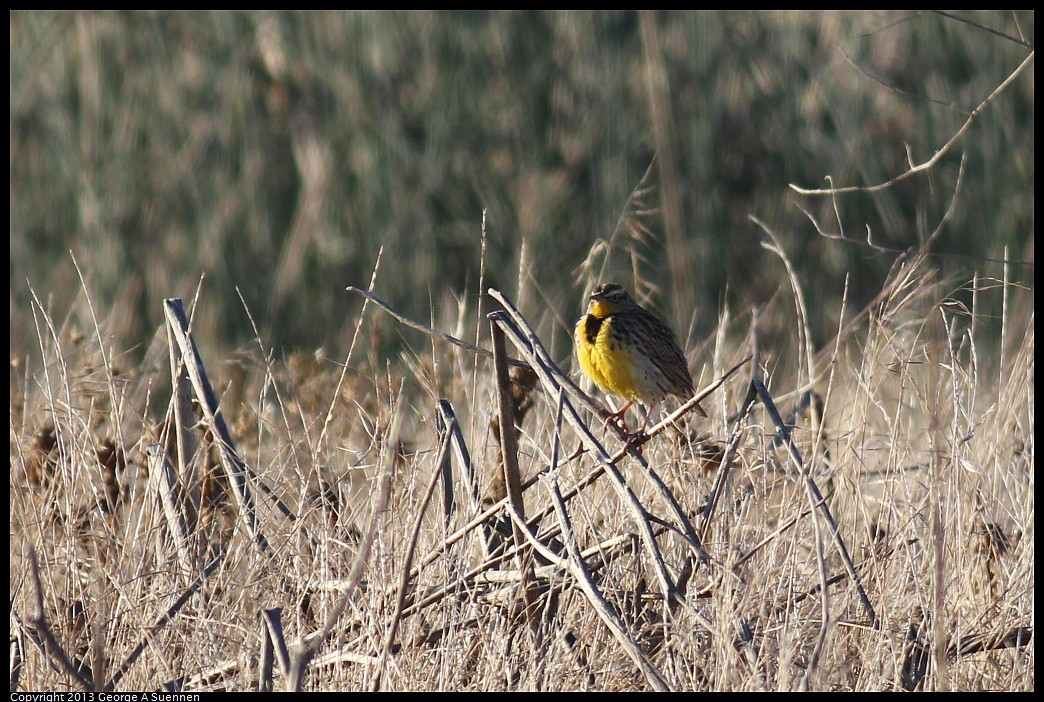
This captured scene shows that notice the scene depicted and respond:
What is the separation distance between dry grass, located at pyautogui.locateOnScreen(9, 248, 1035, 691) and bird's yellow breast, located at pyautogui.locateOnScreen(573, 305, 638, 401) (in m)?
0.83

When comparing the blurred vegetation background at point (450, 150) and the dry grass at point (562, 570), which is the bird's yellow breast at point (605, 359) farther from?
the blurred vegetation background at point (450, 150)

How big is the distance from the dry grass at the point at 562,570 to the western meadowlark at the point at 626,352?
0.85 metres

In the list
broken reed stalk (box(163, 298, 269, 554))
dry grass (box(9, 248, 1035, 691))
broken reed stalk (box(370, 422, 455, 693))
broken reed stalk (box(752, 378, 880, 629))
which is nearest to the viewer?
broken reed stalk (box(370, 422, 455, 693))

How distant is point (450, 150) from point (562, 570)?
718 centimetres

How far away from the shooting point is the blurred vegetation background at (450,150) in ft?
32.0

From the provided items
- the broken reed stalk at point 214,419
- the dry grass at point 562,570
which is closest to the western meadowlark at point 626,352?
the dry grass at point 562,570

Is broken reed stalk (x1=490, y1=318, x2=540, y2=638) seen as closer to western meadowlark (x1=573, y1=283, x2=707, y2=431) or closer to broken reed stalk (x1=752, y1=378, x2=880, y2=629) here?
broken reed stalk (x1=752, y1=378, x2=880, y2=629)

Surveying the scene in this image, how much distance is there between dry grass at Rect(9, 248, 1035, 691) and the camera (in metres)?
2.98

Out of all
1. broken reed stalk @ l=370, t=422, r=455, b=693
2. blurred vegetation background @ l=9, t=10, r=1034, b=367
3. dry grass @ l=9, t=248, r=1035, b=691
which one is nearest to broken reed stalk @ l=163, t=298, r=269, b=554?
dry grass @ l=9, t=248, r=1035, b=691

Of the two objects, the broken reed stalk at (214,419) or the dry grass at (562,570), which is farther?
the broken reed stalk at (214,419)

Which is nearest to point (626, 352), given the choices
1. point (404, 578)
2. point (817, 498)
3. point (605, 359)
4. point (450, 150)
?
point (605, 359)

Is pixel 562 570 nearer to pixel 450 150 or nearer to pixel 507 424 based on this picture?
pixel 507 424

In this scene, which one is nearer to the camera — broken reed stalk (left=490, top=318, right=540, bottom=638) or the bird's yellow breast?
broken reed stalk (left=490, top=318, right=540, bottom=638)

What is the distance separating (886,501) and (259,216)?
7.47 meters
